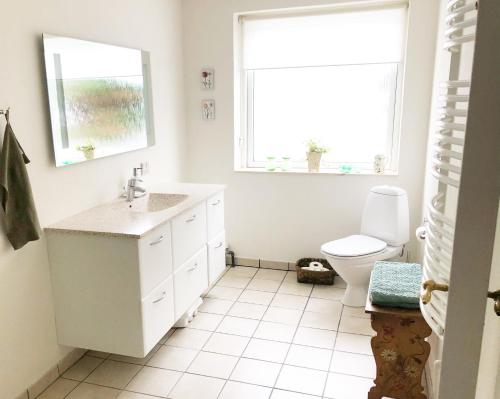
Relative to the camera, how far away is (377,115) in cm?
363

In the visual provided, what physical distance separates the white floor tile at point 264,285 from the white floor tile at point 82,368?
1.36 metres

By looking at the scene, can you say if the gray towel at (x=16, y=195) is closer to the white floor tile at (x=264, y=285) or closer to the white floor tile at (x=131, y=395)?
the white floor tile at (x=131, y=395)

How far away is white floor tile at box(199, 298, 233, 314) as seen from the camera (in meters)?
3.17

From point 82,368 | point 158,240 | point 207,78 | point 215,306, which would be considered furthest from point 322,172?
point 82,368

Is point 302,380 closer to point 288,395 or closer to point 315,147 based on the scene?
point 288,395

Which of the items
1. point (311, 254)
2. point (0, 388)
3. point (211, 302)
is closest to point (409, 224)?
point (311, 254)

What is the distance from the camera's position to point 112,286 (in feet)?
7.30

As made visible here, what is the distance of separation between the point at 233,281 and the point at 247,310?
21.0 inches

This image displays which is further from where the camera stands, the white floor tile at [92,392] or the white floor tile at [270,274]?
the white floor tile at [270,274]

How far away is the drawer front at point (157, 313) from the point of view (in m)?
2.26

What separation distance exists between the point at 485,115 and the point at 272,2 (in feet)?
9.63

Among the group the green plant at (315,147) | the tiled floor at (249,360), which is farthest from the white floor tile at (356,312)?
the green plant at (315,147)

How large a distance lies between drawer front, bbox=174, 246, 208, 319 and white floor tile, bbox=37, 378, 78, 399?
0.66 meters

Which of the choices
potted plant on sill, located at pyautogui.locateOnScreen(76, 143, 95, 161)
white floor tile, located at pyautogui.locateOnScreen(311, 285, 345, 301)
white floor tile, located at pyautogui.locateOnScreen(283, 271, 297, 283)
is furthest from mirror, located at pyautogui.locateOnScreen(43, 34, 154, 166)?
white floor tile, located at pyautogui.locateOnScreen(311, 285, 345, 301)
